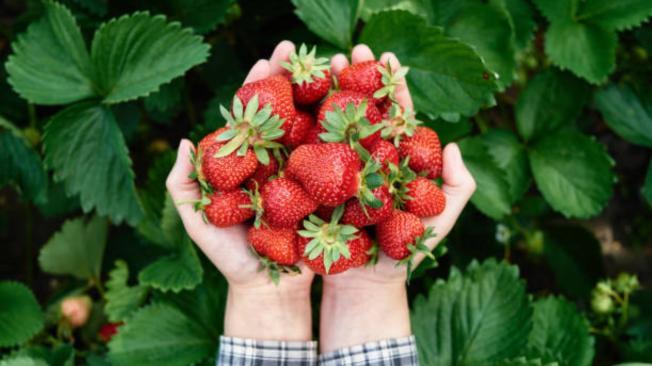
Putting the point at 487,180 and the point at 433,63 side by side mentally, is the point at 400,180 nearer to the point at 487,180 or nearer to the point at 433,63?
the point at 433,63

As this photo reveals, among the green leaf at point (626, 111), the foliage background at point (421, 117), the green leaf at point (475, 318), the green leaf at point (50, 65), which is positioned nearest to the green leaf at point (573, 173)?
the foliage background at point (421, 117)

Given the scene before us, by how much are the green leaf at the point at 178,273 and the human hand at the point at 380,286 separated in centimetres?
27

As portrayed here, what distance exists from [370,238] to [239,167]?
28 centimetres

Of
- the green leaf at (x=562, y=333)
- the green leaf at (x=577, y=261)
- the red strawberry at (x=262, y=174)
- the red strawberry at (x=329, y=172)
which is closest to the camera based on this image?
the red strawberry at (x=329, y=172)

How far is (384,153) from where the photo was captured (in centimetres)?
110

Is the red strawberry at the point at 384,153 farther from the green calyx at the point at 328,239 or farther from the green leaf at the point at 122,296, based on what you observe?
the green leaf at the point at 122,296

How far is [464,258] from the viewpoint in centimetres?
180

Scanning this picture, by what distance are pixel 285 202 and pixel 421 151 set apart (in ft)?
0.95

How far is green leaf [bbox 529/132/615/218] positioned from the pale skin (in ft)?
1.46

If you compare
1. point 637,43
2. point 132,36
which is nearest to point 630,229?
point 637,43

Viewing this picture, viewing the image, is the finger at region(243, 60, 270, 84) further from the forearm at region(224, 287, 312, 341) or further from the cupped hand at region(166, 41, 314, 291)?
the forearm at region(224, 287, 312, 341)

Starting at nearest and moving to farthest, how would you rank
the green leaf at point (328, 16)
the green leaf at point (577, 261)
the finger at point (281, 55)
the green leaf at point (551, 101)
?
the finger at point (281, 55)
the green leaf at point (328, 16)
the green leaf at point (551, 101)
the green leaf at point (577, 261)

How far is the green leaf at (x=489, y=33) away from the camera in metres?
1.40

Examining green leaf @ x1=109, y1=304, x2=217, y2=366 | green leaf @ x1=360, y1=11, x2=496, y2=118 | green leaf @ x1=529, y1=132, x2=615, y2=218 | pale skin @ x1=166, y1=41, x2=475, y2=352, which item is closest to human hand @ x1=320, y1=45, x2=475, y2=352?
pale skin @ x1=166, y1=41, x2=475, y2=352
